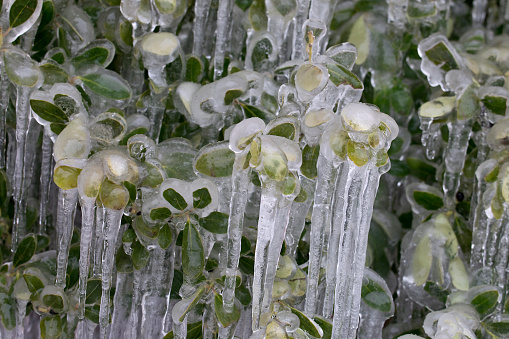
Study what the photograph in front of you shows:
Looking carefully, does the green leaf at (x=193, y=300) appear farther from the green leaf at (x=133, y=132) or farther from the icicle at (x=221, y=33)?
the icicle at (x=221, y=33)

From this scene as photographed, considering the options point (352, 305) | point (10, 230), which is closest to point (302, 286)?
point (352, 305)

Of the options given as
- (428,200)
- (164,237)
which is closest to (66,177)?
(164,237)

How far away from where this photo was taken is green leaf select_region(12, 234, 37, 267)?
0.88m

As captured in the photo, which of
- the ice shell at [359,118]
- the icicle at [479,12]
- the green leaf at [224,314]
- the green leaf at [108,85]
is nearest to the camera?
the ice shell at [359,118]

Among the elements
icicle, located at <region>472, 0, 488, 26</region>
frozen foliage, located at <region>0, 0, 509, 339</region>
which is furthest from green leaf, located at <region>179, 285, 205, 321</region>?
icicle, located at <region>472, 0, 488, 26</region>

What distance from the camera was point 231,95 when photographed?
80cm

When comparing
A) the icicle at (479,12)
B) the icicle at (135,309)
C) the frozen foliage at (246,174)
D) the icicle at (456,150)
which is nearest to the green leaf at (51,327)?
the frozen foliage at (246,174)

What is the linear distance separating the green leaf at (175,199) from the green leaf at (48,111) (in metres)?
0.20

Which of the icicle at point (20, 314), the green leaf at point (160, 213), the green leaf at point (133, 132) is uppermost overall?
the green leaf at point (133, 132)

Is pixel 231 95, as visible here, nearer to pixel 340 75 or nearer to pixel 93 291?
pixel 340 75

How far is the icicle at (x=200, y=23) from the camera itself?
0.93 meters

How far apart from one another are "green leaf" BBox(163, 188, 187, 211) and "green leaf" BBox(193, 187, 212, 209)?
0.02 m

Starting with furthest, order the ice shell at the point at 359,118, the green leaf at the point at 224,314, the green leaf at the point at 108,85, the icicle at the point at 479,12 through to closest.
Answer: the icicle at the point at 479,12 → the green leaf at the point at 108,85 → the green leaf at the point at 224,314 → the ice shell at the point at 359,118

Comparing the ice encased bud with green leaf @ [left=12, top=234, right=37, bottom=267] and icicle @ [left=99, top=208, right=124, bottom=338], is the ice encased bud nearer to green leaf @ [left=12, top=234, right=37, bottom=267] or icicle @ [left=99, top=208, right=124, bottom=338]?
icicle @ [left=99, top=208, right=124, bottom=338]
